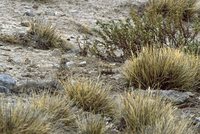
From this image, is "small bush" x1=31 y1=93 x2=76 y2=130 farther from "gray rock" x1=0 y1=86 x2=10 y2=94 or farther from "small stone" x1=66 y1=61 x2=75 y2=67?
"small stone" x1=66 y1=61 x2=75 y2=67

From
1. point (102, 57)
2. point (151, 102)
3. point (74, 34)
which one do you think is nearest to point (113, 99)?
point (151, 102)

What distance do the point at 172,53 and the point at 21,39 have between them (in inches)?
101

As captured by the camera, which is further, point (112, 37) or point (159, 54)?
point (112, 37)

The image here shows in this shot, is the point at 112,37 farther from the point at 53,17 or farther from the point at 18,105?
the point at 18,105

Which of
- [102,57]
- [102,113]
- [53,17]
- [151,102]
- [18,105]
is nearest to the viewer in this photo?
[18,105]

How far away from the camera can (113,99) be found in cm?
517

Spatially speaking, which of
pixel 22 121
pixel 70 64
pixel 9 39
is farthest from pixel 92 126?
pixel 9 39

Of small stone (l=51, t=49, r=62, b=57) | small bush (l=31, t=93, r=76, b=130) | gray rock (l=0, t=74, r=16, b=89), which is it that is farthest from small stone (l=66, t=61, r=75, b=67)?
small bush (l=31, t=93, r=76, b=130)

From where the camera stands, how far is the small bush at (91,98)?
4977mm

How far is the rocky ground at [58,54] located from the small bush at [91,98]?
549mm

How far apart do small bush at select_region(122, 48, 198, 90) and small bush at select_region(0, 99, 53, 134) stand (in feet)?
6.70

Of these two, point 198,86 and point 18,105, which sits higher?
point 18,105

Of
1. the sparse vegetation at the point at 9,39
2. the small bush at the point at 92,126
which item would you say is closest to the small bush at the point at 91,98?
the small bush at the point at 92,126

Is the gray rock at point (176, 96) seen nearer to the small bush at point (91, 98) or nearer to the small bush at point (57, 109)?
the small bush at point (91, 98)
